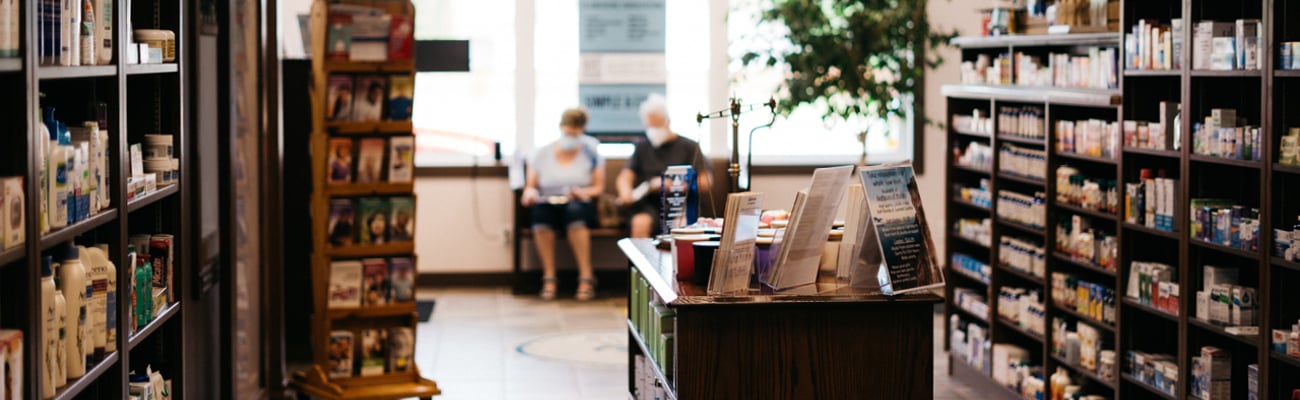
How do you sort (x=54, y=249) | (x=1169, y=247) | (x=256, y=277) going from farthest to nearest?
(x=256, y=277) < (x=1169, y=247) < (x=54, y=249)

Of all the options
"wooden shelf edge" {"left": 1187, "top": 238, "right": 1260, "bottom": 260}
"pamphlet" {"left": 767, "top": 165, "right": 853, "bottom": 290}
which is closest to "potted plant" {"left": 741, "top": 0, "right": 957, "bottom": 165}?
"wooden shelf edge" {"left": 1187, "top": 238, "right": 1260, "bottom": 260}

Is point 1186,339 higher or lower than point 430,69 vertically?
lower

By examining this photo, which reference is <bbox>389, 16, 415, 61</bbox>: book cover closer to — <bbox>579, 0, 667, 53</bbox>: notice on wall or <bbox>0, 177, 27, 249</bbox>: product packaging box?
<bbox>0, 177, 27, 249</bbox>: product packaging box

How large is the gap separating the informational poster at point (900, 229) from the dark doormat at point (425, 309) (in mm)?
5351

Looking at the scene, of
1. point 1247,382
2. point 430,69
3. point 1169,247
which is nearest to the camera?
point 1247,382

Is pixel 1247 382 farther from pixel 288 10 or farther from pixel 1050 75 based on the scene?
pixel 288 10

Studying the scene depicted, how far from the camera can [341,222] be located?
5.94 metres

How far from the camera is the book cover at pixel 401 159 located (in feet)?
19.4

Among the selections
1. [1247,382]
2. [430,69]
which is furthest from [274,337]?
[1247,382]

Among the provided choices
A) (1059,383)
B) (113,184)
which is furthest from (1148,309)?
(113,184)

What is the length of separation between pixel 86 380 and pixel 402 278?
8.45 feet

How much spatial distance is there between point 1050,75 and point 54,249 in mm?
4221

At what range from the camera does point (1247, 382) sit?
500cm

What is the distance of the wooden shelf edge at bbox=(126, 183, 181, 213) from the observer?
400cm
